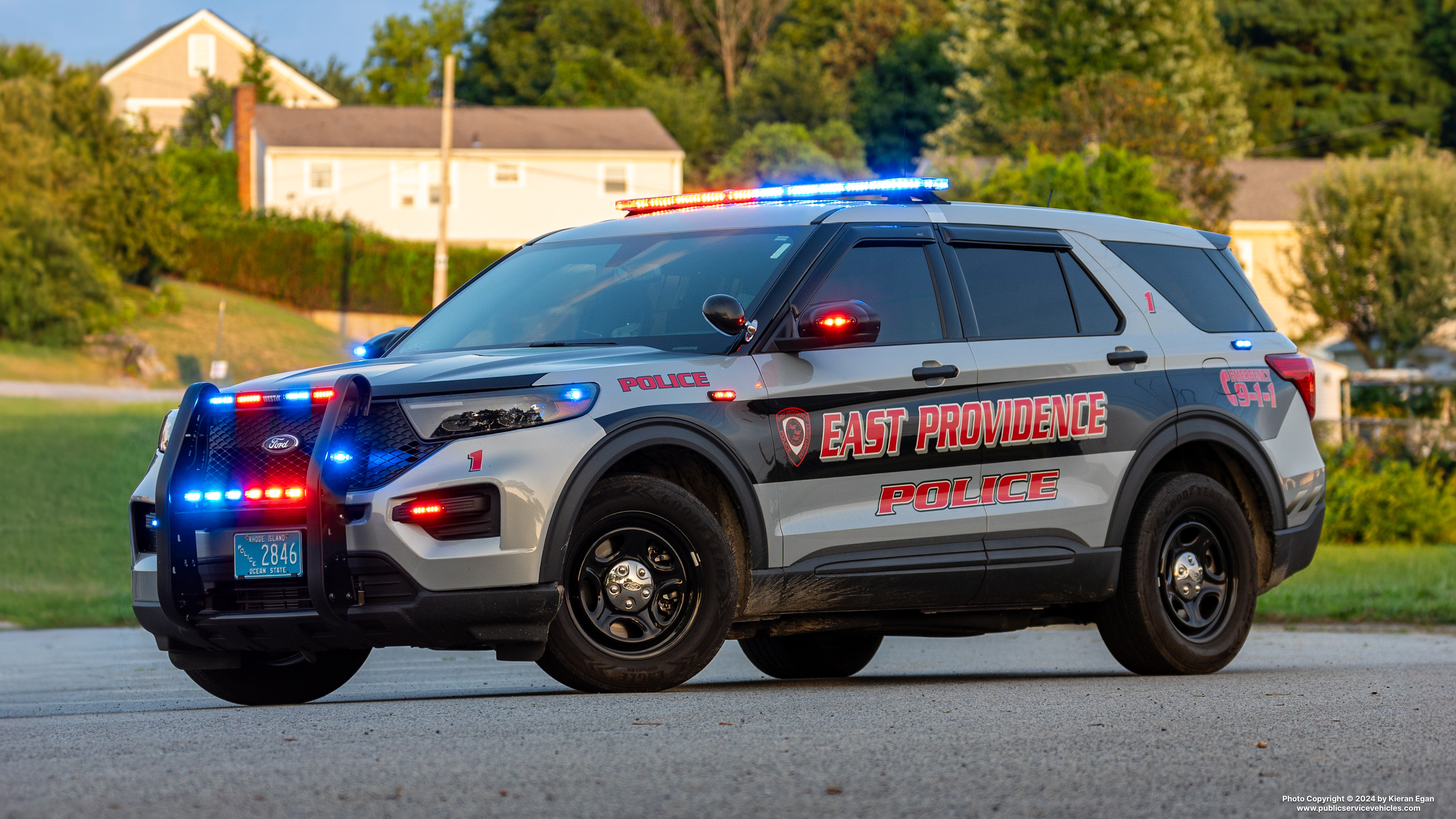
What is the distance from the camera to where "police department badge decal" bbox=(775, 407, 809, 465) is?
7.56m

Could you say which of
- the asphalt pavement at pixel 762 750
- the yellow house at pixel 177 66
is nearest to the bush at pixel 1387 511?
the asphalt pavement at pixel 762 750

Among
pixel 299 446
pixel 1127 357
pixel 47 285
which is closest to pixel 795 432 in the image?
pixel 299 446

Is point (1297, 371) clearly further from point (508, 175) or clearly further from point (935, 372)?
point (508, 175)

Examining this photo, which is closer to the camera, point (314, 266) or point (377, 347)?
point (377, 347)

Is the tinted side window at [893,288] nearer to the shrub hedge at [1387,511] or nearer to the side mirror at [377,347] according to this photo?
the side mirror at [377,347]

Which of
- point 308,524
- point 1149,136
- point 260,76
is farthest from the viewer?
point 260,76

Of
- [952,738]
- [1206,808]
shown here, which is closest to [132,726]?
[952,738]

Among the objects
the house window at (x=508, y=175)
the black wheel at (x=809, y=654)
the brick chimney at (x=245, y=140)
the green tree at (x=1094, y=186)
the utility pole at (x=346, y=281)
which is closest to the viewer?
the black wheel at (x=809, y=654)

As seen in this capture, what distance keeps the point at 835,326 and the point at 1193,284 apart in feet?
9.30

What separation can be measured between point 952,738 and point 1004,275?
3.08m

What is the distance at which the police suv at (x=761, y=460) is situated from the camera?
6812mm

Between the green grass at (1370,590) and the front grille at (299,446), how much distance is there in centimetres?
1066

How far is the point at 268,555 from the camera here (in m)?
6.86

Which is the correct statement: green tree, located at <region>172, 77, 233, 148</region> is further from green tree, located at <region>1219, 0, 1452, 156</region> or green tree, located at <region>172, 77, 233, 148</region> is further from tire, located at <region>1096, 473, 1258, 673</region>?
tire, located at <region>1096, 473, 1258, 673</region>
